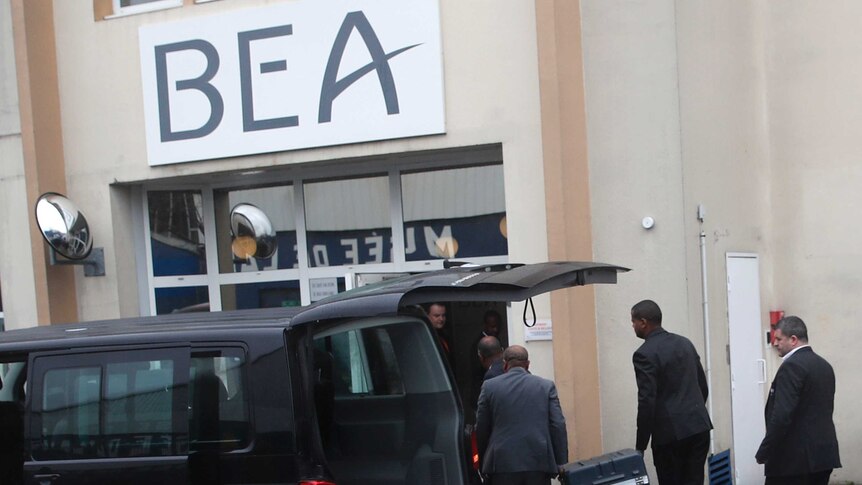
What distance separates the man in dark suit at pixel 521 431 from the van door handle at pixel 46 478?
8.19ft

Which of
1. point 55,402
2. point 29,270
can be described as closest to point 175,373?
point 55,402

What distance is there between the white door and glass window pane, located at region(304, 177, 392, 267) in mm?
3440

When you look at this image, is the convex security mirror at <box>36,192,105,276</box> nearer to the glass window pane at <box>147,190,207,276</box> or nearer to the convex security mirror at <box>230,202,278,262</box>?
the glass window pane at <box>147,190,207,276</box>

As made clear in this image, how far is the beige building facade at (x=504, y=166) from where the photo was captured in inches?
313

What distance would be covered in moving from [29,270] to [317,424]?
666cm

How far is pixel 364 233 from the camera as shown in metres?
9.52

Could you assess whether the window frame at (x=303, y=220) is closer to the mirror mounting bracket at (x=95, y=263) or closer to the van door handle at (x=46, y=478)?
the mirror mounting bracket at (x=95, y=263)

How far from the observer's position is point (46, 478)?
453 cm

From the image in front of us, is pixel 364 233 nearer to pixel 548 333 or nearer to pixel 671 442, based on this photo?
pixel 548 333

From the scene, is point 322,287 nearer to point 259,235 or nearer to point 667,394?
point 259,235

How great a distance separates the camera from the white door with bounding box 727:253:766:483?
326 inches

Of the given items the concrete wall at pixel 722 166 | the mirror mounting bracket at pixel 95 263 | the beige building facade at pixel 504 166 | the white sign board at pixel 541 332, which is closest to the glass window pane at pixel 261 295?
the beige building facade at pixel 504 166

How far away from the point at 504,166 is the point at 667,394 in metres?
2.71

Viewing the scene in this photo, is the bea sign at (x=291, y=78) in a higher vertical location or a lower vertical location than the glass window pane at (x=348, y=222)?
higher
